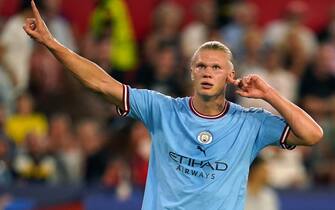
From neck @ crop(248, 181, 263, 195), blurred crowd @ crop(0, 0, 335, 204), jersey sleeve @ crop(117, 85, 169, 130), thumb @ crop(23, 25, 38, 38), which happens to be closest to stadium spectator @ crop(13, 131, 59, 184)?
blurred crowd @ crop(0, 0, 335, 204)

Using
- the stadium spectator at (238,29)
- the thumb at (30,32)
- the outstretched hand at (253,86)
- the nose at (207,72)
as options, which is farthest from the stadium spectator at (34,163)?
the outstretched hand at (253,86)

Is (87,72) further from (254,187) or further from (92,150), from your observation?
(92,150)

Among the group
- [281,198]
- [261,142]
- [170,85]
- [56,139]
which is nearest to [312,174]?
[281,198]

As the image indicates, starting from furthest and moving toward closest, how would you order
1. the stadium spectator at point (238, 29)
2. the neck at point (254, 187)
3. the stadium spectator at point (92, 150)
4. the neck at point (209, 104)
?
1. the stadium spectator at point (238, 29)
2. the stadium spectator at point (92, 150)
3. the neck at point (254, 187)
4. the neck at point (209, 104)

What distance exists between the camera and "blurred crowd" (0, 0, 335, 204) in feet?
40.1

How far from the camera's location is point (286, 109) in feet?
23.3

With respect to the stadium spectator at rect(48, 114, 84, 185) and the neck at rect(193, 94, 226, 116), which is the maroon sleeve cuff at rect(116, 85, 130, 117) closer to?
the neck at rect(193, 94, 226, 116)

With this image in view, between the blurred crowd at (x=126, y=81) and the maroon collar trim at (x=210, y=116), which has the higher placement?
the blurred crowd at (x=126, y=81)

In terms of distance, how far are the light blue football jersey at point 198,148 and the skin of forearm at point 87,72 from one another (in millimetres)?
95

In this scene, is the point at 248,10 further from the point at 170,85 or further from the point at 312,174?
the point at 312,174

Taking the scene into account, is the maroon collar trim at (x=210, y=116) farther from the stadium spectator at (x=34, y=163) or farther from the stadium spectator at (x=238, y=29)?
the stadium spectator at (x=238, y=29)

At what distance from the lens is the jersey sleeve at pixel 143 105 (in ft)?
23.8

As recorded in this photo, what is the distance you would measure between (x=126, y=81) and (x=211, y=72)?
23.5 feet

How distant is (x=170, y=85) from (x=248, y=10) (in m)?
1.80
